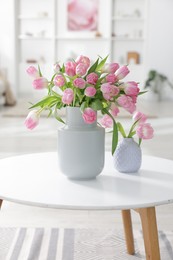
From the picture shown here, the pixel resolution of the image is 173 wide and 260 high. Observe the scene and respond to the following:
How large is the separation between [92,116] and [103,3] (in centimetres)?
770

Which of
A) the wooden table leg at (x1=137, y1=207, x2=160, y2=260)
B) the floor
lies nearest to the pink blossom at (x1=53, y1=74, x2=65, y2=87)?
the wooden table leg at (x1=137, y1=207, x2=160, y2=260)

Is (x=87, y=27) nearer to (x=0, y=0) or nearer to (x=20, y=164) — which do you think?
(x=0, y=0)

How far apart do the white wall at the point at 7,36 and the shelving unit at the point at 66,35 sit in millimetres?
152

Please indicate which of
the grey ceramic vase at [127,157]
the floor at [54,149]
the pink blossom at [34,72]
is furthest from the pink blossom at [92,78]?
the floor at [54,149]

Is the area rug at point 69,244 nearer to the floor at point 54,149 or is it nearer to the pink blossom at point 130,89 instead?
the floor at point 54,149

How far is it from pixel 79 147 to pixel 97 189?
0.17 m

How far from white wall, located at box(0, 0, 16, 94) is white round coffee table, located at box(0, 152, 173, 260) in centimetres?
716

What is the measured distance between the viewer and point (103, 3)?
8.91m

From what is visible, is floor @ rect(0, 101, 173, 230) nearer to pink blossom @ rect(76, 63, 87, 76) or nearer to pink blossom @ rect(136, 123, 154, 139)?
pink blossom @ rect(136, 123, 154, 139)

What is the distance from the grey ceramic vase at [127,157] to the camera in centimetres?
176

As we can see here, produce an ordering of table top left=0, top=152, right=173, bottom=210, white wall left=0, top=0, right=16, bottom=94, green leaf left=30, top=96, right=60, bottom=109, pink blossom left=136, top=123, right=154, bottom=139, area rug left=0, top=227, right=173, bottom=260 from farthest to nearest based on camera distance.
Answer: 1. white wall left=0, top=0, right=16, bottom=94
2. area rug left=0, top=227, right=173, bottom=260
3. pink blossom left=136, top=123, right=154, bottom=139
4. green leaf left=30, top=96, right=60, bottom=109
5. table top left=0, top=152, right=173, bottom=210

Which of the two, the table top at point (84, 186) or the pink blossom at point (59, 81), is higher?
the pink blossom at point (59, 81)

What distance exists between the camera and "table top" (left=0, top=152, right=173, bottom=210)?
143cm

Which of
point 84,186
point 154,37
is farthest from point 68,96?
point 154,37
